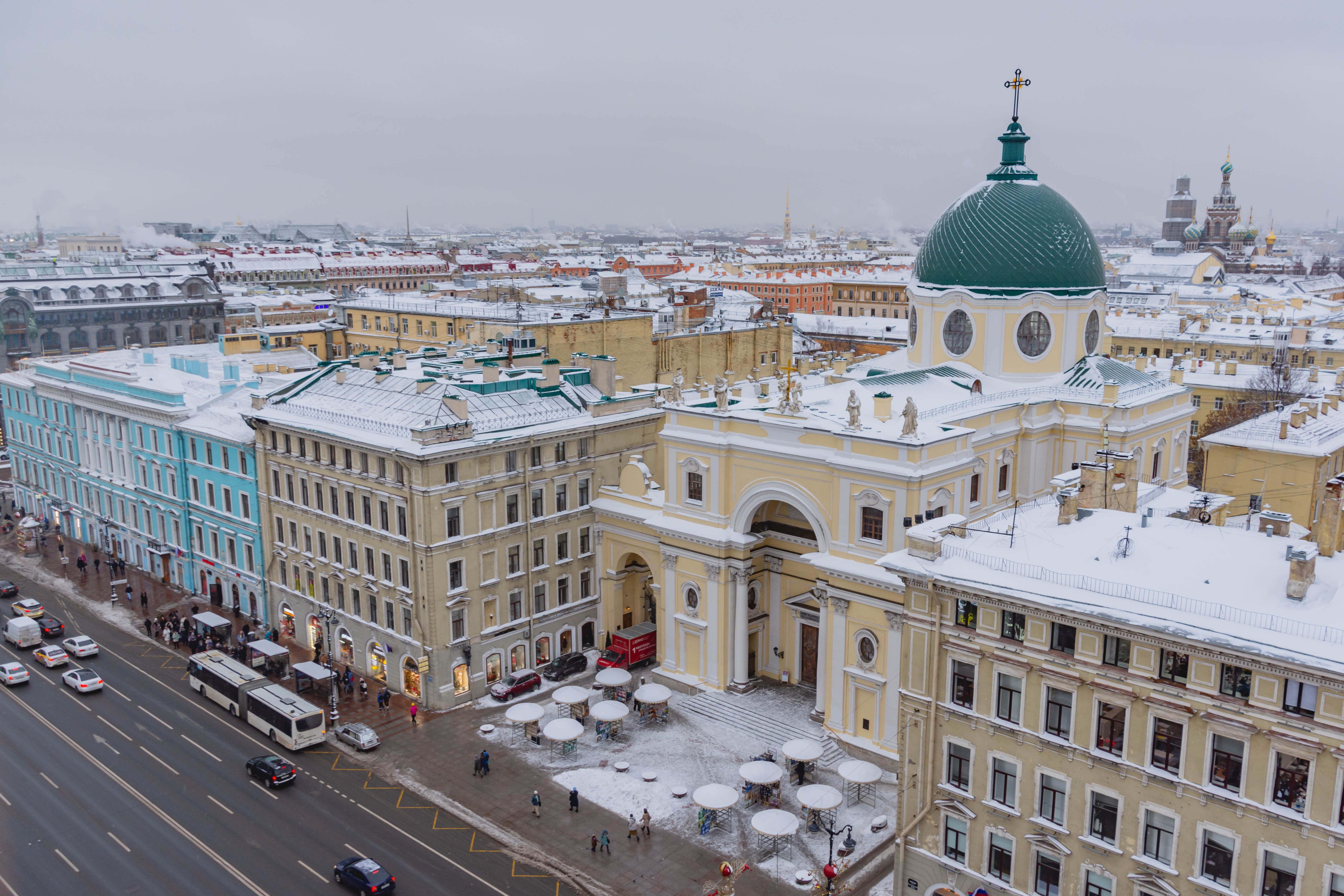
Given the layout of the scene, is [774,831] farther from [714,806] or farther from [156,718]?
[156,718]

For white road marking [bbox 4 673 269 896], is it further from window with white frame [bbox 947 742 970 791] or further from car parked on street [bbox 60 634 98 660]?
window with white frame [bbox 947 742 970 791]

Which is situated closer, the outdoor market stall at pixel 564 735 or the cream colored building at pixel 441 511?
the outdoor market stall at pixel 564 735

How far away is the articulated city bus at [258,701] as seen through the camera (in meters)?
48.4

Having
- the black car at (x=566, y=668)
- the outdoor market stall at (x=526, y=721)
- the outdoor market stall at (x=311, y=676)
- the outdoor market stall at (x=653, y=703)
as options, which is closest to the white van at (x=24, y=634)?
the outdoor market stall at (x=311, y=676)

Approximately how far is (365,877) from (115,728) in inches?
815

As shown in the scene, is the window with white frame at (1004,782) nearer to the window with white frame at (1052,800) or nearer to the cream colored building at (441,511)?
the window with white frame at (1052,800)

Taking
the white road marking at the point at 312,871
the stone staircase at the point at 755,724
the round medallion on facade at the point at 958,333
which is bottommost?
the white road marking at the point at 312,871

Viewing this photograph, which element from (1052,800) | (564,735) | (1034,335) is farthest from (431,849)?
(1034,335)

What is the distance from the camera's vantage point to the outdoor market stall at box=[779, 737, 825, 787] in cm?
4434

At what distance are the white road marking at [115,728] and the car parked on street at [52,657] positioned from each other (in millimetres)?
7990

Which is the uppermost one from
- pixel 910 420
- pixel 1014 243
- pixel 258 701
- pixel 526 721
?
pixel 1014 243

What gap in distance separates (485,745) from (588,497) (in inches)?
600

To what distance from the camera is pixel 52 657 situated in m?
57.7

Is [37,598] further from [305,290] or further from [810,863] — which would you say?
[305,290]
